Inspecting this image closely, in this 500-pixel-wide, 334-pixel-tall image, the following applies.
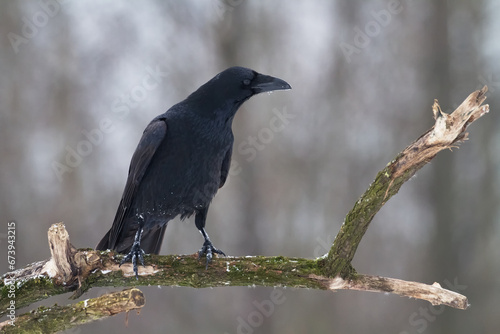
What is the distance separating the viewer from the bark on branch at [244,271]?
2594mm

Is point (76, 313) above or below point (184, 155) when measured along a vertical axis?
below

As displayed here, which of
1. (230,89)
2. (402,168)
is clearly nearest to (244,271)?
(402,168)

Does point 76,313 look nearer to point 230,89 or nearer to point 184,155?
point 184,155

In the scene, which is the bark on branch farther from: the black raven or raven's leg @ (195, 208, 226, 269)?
the black raven

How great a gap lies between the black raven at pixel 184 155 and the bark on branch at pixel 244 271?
1.27 ft

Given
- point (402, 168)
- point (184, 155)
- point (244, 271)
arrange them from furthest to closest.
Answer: point (184, 155), point (244, 271), point (402, 168)

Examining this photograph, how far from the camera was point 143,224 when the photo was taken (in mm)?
3725

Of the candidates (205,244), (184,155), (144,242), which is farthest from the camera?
(144,242)

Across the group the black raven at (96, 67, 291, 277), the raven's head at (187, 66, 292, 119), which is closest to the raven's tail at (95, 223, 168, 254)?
the black raven at (96, 67, 291, 277)

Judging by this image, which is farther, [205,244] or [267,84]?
[267,84]

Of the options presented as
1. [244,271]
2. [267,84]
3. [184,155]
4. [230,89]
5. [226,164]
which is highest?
[267,84]

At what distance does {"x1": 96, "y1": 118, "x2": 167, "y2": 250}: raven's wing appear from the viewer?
3580mm

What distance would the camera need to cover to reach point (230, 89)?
Result: 145 inches

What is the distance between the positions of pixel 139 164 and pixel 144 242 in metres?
0.65
